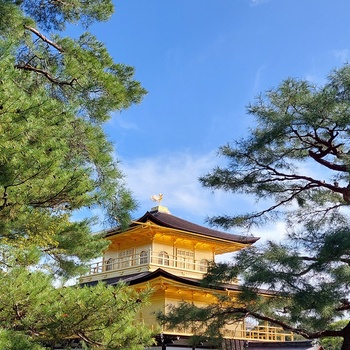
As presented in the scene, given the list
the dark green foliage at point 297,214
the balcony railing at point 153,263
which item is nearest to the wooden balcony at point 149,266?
the balcony railing at point 153,263

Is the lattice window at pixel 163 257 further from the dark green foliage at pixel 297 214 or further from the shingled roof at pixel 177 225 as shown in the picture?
the dark green foliage at pixel 297 214

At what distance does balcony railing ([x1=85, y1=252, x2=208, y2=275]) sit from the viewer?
41.8 ft

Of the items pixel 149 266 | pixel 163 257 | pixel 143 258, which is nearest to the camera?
pixel 149 266

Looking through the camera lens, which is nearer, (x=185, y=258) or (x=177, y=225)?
(x=177, y=225)

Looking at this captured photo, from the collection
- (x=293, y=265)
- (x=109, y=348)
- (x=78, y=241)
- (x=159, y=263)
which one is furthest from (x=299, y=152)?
(x=159, y=263)

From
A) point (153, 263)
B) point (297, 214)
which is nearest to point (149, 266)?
point (153, 263)

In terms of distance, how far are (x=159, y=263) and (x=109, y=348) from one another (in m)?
9.01

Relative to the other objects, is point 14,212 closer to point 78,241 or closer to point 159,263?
point 78,241

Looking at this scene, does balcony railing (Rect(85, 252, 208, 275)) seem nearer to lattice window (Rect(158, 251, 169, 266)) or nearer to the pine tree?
lattice window (Rect(158, 251, 169, 266))

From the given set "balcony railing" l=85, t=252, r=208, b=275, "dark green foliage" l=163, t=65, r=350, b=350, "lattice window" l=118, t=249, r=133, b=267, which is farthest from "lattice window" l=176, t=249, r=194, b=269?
"dark green foliage" l=163, t=65, r=350, b=350

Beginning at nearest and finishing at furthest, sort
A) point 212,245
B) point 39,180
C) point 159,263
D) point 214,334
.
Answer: point 39,180, point 214,334, point 159,263, point 212,245

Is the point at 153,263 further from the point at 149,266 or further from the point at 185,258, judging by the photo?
the point at 185,258

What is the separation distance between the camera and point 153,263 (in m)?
12.5

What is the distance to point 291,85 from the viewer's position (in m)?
Result: 7.17
